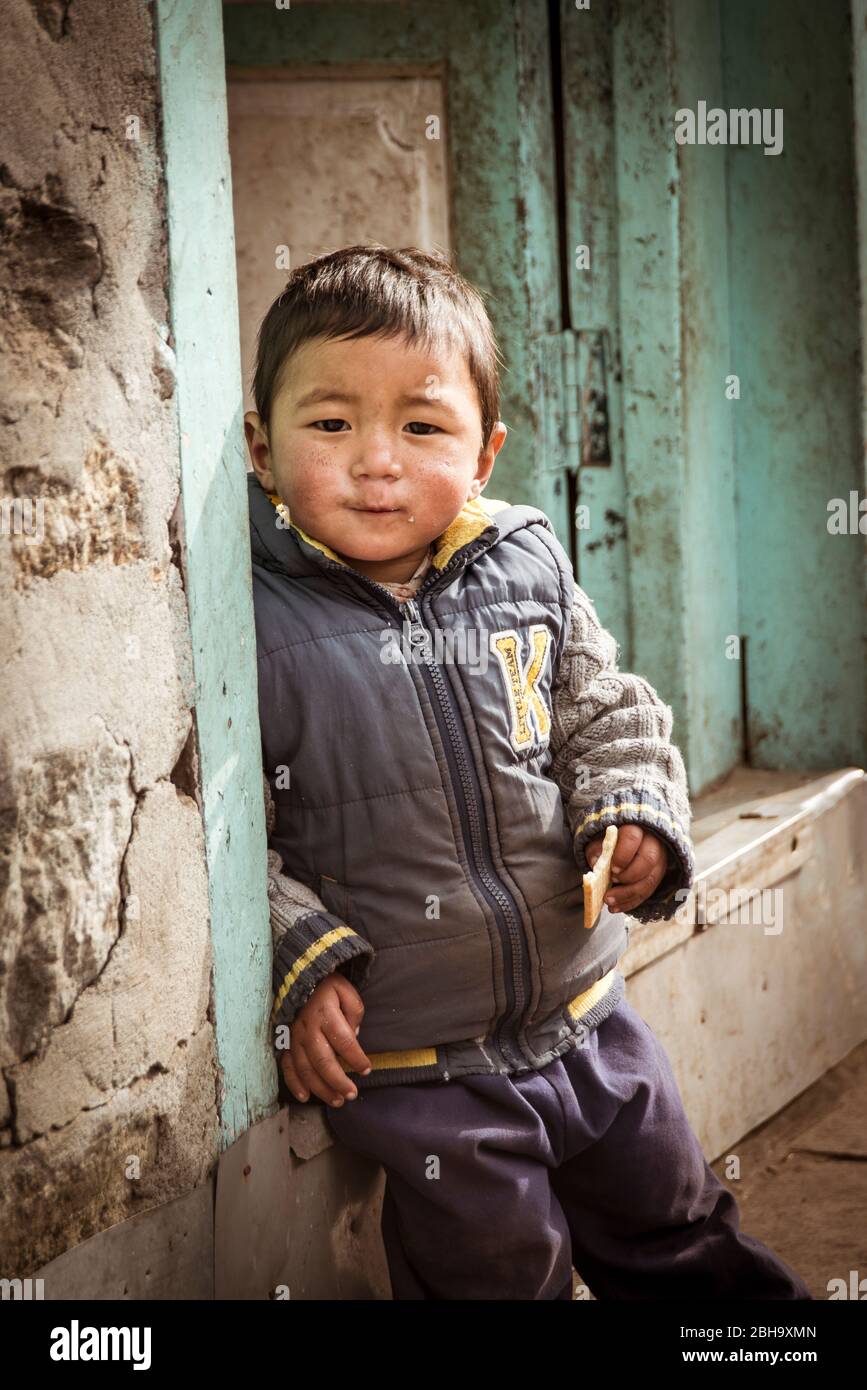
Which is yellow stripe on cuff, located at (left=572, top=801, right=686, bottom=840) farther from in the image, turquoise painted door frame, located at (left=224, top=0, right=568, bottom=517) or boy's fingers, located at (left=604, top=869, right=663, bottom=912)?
turquoise painted door frame, located at (left=224, top=0, right=568, bottom=517)

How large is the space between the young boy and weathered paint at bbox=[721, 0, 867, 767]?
4.98ft

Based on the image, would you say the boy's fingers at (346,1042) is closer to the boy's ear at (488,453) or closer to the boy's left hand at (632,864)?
the boy's left hand at (632,864)

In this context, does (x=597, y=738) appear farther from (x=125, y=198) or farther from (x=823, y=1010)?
(x=823, y=1010)

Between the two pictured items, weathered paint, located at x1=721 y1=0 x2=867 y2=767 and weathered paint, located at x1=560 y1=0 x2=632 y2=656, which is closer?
weathered paint, located at x1=560 y1=0 x2=632 y2=656

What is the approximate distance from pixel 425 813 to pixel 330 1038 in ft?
1.00

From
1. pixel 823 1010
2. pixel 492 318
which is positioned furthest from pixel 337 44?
pixel 823 1010

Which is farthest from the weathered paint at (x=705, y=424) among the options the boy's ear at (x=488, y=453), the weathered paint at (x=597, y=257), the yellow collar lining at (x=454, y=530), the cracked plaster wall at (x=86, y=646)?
the cracked plaster wall at (x=86, y=646)

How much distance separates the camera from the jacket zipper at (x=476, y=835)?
6.50 ft

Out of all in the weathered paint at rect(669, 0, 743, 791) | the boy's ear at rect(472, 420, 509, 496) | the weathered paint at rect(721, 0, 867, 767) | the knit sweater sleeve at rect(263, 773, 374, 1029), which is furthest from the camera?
the weathered paint at rect(721, 0, 867, 767)

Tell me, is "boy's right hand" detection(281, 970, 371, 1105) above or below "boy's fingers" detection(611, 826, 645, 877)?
below

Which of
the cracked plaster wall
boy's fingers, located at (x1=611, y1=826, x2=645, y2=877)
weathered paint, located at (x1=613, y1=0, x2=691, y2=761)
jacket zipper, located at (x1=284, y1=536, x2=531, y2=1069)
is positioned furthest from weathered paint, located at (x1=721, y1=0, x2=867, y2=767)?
the cracked plaster wall

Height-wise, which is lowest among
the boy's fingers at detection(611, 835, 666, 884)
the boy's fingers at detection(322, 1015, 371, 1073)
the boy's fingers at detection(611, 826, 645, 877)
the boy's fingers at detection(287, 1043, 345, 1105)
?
the boy's fingers at detection(287, 1043, 345, 1105)

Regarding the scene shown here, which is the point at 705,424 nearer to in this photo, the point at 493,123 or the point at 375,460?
the point at 493,123

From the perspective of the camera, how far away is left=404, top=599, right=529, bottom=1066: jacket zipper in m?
1.98
